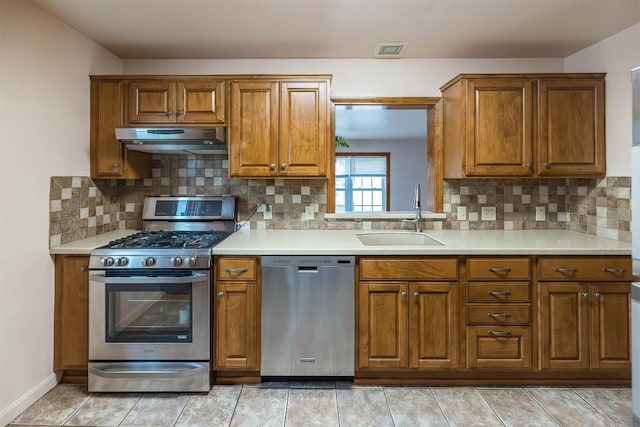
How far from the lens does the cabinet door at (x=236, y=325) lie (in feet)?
7.71

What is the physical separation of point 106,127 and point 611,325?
355 cm

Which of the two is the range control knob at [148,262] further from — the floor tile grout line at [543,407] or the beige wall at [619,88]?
the beige wall at [619,88]

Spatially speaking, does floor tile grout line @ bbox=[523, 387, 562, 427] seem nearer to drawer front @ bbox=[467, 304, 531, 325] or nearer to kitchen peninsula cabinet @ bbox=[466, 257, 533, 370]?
kitchen peninsula cabinet @ bbox=[466, 257, 533, 370]

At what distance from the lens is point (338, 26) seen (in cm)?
248

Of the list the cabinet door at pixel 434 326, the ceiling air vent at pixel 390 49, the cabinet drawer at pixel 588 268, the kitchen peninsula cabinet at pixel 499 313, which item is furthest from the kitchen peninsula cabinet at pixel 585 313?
the ceiling air vent at pixel 390 49

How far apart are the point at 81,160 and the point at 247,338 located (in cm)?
167

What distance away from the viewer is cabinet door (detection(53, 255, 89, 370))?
2.38 metres

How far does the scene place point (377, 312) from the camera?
7.72 ft

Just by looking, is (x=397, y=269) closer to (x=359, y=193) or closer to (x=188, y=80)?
(x=188, y=80)

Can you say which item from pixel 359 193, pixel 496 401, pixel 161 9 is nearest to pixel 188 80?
pixel 161 9

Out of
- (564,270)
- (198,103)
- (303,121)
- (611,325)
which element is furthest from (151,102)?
(611,325)

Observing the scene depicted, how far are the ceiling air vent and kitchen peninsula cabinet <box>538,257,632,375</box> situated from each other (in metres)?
1.75

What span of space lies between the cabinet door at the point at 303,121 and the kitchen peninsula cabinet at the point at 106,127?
116 cm

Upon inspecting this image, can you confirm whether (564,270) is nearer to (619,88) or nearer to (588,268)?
(588,268)
